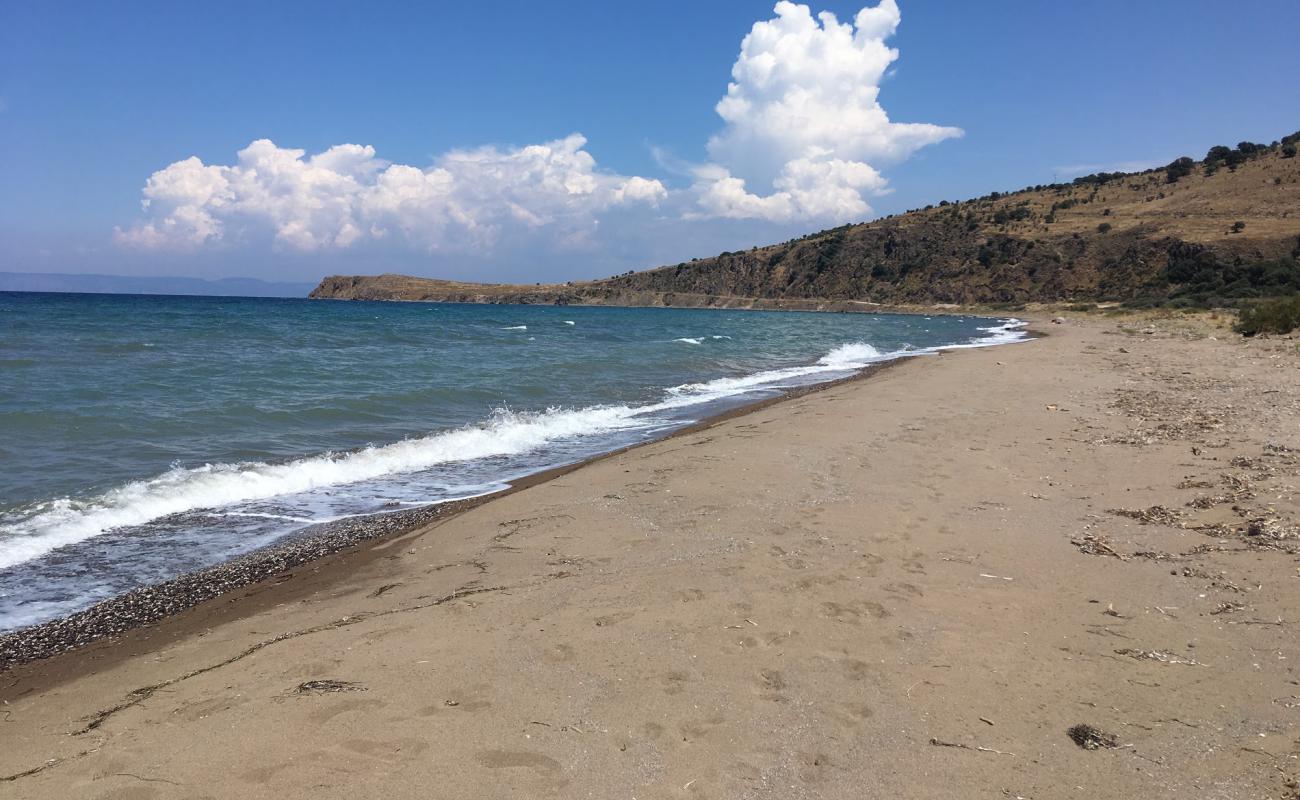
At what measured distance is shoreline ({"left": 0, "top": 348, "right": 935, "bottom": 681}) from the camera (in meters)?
5.11

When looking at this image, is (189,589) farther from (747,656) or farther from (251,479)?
(747,656)

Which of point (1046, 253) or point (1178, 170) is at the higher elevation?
point (1178, 170)

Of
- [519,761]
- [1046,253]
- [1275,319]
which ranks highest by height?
[1046,253]

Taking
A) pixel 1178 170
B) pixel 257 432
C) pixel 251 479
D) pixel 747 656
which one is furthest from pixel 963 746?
pixel 1178 170

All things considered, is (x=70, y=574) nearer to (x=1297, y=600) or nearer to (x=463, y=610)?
(x=463, y=610)

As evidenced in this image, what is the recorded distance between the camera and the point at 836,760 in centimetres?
324

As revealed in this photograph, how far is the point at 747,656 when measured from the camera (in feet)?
13.6

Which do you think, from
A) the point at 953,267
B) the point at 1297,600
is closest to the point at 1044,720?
the point at 1297,600

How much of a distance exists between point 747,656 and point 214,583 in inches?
195

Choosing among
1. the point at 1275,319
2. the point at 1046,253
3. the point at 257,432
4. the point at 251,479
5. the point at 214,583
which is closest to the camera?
the point at 214,583

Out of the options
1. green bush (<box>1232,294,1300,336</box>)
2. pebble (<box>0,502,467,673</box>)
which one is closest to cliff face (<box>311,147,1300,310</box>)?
green bush (<box>1232,294,1300,336</box>)

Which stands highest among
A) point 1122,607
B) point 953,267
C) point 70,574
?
point 953,267

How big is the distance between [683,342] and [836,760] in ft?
121

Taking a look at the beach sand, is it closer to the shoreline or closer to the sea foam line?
the shoreline
